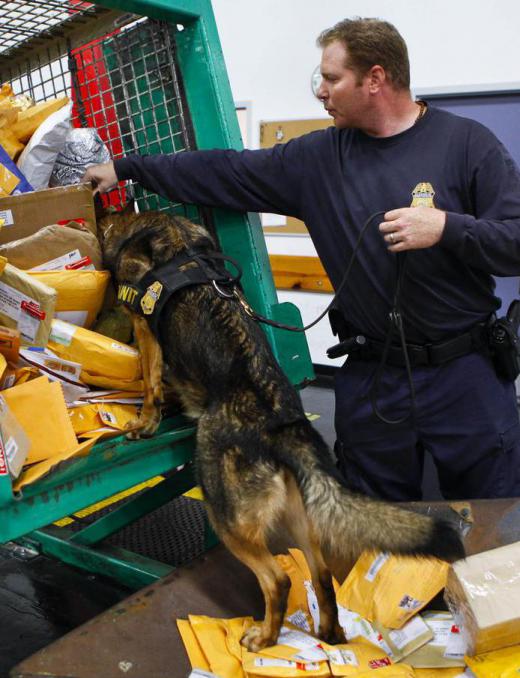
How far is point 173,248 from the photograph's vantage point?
1896mm

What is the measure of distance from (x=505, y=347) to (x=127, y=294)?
1091 mm

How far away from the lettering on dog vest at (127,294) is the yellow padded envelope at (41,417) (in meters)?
0.43

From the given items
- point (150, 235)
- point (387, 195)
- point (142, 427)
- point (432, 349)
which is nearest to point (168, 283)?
point (150, 235)

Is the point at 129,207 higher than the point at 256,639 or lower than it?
higher

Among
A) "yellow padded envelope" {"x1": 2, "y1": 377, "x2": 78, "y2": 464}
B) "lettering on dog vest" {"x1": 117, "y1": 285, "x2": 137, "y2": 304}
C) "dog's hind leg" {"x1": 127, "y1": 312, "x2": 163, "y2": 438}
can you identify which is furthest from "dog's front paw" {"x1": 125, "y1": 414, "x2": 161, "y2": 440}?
"lettering on dog vest" {"x1": 117, "y1": 285, "x2": 137, "y2": 304}

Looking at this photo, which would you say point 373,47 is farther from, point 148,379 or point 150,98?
point 148,379

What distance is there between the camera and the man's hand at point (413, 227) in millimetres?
1677

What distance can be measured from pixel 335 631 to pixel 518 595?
451 millimetres

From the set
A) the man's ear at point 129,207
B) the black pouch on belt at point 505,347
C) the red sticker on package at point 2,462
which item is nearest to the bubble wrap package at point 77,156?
the man's ear at point 129,207

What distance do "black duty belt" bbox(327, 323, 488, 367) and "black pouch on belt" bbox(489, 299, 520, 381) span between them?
0.03 metres

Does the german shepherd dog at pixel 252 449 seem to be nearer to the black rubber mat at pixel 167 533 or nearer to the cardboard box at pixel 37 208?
the cardboard box at pixel 37 208

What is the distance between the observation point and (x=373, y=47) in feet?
6.03

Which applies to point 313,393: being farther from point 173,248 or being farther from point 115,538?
point 173,248

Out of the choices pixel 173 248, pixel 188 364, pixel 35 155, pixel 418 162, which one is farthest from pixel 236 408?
pixel 35 155
